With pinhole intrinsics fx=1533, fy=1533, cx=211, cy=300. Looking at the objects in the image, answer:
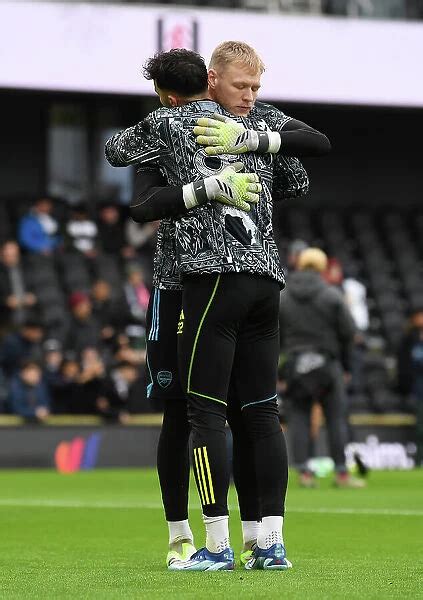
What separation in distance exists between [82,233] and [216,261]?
1450 centimetres

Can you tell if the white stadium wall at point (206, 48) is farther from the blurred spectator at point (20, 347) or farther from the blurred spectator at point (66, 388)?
the blurred spectator at point (66, 388)

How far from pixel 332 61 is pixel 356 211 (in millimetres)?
2585

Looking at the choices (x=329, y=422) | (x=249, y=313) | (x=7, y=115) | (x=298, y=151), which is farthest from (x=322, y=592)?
(x=7, y=115)

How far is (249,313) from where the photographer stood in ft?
18.1

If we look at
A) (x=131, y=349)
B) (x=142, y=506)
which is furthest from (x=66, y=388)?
(x=142, y=506)

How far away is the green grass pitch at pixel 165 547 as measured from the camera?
4.91 meters

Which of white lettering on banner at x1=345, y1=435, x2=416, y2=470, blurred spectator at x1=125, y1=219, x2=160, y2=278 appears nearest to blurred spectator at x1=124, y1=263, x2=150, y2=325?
blurred spectator at x1=125, y1=219, x2=160, y2=278

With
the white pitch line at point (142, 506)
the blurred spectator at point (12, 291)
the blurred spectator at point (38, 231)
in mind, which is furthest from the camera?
the blurred spectator at point (38, 231)

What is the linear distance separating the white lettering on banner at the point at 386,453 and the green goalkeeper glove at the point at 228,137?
11.7m

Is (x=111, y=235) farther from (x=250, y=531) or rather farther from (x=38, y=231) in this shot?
(x=250, y=531)

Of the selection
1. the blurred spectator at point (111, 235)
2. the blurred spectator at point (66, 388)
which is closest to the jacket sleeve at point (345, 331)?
the blurred spectator at point (66, 388)

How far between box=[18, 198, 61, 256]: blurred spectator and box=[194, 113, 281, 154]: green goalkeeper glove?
13.5 meters

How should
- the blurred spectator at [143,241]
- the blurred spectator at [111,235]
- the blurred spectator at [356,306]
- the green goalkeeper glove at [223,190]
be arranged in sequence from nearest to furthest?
1. the green goalkeeper glove at [223,190]
2. the blurred spectator at [356,306]
3. the blurred spectator at [111,235]
4. the blurred spectator at [143,241]

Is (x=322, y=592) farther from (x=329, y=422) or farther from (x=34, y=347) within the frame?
(x=34, y=347)
